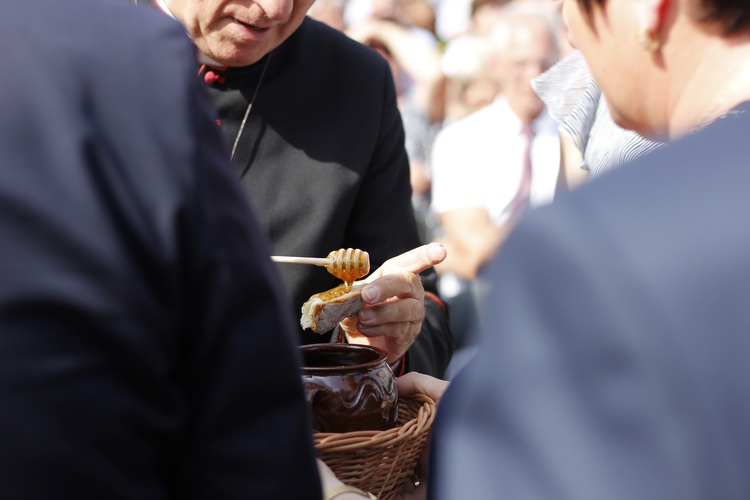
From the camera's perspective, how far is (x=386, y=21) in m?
6.21

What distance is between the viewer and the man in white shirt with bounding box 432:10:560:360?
4.36 meters

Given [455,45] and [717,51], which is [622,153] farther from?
[455,45]

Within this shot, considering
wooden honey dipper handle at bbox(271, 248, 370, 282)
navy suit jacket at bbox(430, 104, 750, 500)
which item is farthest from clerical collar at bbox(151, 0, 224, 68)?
navy suit jacket at bbox(430, 104, 750, 500)

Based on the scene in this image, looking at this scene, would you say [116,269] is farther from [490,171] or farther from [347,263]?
[490,171]

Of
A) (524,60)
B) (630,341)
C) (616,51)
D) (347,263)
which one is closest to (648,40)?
(616,51)

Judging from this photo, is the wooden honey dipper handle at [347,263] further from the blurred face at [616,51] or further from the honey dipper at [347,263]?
the blurred face at [616,51]

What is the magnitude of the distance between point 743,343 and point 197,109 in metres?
0.48

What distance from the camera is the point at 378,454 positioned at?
1.27 m

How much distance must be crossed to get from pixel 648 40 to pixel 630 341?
468 mm

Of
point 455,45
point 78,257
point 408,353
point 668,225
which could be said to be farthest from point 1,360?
point 455,45

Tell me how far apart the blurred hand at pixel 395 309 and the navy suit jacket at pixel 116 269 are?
2.76 ft

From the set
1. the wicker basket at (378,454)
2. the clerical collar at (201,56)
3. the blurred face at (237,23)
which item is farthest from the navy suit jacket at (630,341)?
the clerical collar at (201,56)

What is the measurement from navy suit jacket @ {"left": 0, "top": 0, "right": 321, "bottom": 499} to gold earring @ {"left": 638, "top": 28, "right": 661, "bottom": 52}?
0.49 m

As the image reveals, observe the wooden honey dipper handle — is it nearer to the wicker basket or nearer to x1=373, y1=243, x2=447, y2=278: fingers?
x1=373, y1=243, x2=447, y2=278: fingers
